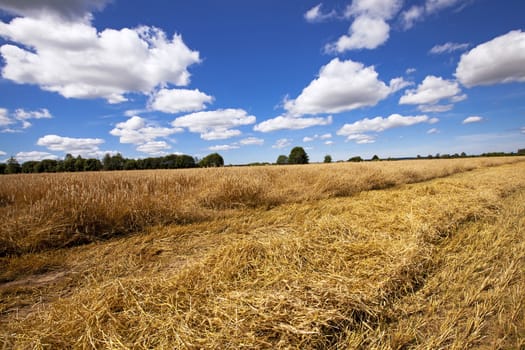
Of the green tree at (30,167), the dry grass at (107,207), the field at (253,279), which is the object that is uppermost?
the green tree at (30,167)

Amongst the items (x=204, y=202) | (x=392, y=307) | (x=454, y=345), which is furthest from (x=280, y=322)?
(x=204, y=202)

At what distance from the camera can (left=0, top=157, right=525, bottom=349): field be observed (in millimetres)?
1412

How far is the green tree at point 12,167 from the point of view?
36.4 metres

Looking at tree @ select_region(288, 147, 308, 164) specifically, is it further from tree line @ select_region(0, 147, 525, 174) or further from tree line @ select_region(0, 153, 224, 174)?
tree line @ select_region(0, 153, 224, 174)

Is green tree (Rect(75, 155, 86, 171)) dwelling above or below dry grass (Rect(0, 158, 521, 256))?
above

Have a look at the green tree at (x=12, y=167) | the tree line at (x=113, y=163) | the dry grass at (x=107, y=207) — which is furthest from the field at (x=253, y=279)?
the green tree at (x=12, y=167)

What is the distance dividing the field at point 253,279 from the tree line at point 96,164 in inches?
1171

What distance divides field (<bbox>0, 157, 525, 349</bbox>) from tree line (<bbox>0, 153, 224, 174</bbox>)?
29742 mm

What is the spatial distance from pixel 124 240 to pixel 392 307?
3.77 m

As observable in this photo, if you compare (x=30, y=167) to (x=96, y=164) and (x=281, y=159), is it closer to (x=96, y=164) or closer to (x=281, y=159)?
(x=96, y=164)

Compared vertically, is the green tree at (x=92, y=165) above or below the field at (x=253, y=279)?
above

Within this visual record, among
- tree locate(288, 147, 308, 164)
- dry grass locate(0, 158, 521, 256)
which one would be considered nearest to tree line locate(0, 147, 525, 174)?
tree locate(288, 147, 308, 164)

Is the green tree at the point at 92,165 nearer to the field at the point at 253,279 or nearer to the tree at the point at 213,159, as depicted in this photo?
the tree at the point at 213,159

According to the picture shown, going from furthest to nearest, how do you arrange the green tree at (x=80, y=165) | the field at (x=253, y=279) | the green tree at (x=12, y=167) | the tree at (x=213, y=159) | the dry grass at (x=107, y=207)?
the tree at (x=213, y=159)
the green tree at (x=80, y=165)
the green tree at (x=12, y=167)
the dry grass at (x=107, y=207)
the field at (x=253, y=279)
